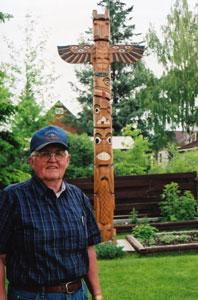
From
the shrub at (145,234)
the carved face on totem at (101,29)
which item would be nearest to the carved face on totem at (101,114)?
the carved face on totem at (101,29)

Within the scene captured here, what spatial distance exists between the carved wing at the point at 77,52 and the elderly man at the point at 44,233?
631 cm

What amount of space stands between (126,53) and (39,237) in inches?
272

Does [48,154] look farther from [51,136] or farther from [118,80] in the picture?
[118,80]

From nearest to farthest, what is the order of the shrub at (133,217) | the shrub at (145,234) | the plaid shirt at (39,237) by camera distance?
the plaid shirt at (39,237), the shrub at (145,234), the shrub at (133,217)

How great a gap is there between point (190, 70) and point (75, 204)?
75.8ft

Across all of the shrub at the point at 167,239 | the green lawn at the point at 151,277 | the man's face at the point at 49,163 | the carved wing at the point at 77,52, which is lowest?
the green lawn at the point at 151,277

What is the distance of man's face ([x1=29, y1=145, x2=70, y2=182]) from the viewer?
243 cm

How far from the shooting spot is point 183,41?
24.5 meters

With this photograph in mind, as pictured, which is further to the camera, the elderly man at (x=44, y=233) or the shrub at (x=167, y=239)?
the shrub at (x=167, y=239)

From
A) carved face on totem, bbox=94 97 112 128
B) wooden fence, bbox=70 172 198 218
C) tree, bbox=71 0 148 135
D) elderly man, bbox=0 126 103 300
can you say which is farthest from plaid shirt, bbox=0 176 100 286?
tree, bbox=71 0 148 135

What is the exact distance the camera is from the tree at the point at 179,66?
80.3ft

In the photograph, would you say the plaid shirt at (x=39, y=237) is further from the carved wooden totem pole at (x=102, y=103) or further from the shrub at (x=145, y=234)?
the shrub at (x=145, y=234)

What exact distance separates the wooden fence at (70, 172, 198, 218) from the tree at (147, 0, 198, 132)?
523 inches

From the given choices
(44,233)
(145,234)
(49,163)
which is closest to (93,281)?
(44,233)
